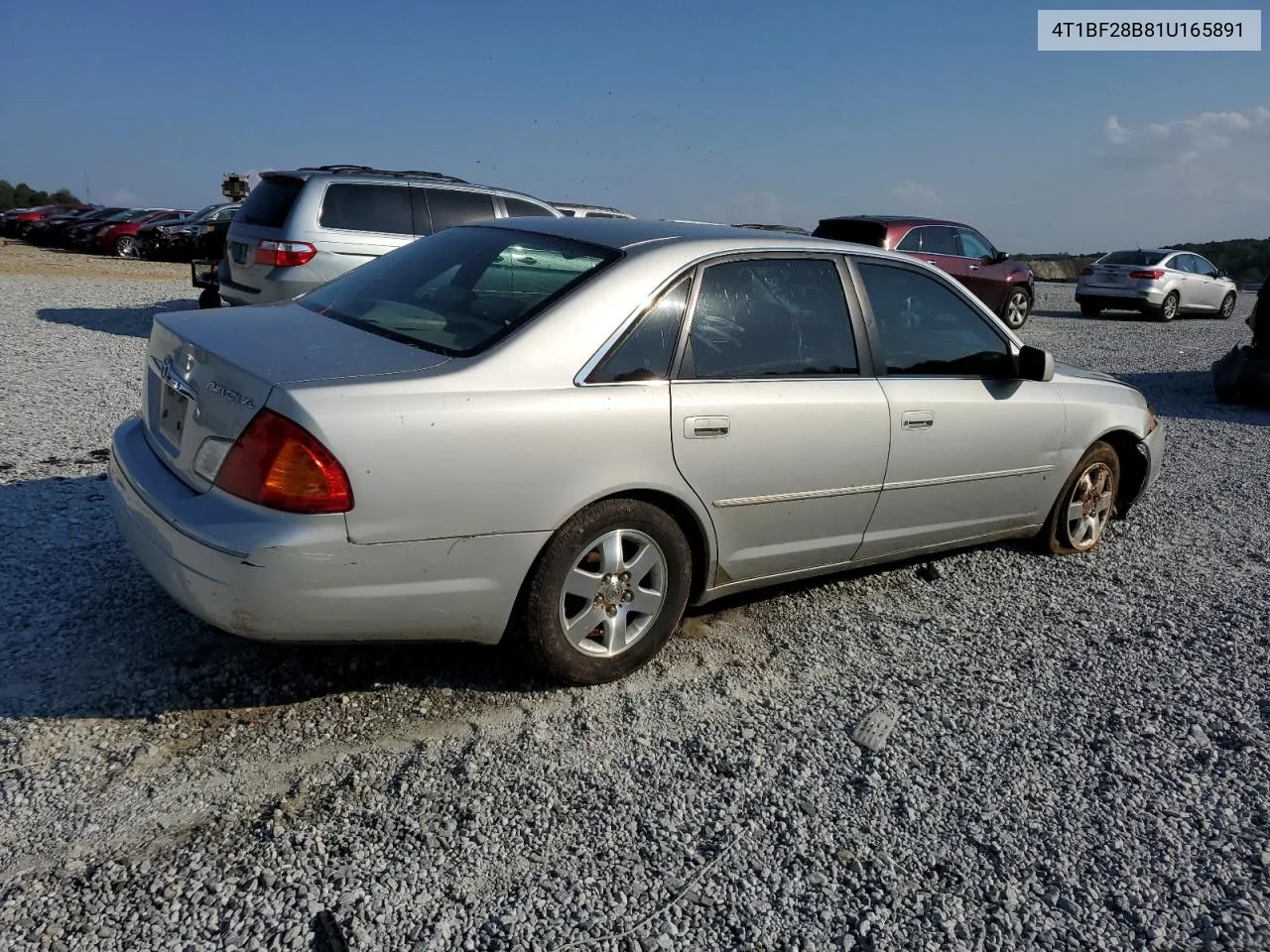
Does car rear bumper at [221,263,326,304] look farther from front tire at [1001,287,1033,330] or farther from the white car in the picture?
the white car

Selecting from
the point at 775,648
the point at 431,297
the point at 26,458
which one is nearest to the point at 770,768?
the point at 775,648

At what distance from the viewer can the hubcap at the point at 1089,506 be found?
5.30 metres

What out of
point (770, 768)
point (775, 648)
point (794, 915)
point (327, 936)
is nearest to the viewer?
point (327, 936)

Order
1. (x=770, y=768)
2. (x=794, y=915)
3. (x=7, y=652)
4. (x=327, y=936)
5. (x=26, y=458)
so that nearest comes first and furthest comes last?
(x=327, y=936) < (x=794, y=915) < (x=770, y=768) < (x=7, y=652) < (x=26, y=458)

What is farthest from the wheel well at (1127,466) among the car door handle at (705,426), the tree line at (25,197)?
the tree line at (25,197)

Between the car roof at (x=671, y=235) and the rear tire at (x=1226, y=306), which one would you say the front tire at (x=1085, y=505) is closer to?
the car roof at (x=671, y=235)

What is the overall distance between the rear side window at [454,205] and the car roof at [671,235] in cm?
644

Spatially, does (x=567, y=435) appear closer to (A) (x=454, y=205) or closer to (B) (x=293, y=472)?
(B) (x=293, y=472)

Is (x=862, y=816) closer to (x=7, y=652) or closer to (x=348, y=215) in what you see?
(x=7, y=652)

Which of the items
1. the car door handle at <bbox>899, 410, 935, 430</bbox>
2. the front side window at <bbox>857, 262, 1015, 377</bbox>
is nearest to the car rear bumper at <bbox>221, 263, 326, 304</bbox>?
the front side window at <bbox>857, 262, 1015, 377</bbox>

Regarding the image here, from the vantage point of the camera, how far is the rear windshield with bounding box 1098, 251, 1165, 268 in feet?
67.1

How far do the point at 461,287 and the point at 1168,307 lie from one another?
20319 millimetres

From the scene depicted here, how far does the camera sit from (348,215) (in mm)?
9945

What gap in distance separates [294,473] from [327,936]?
47.4 inches
